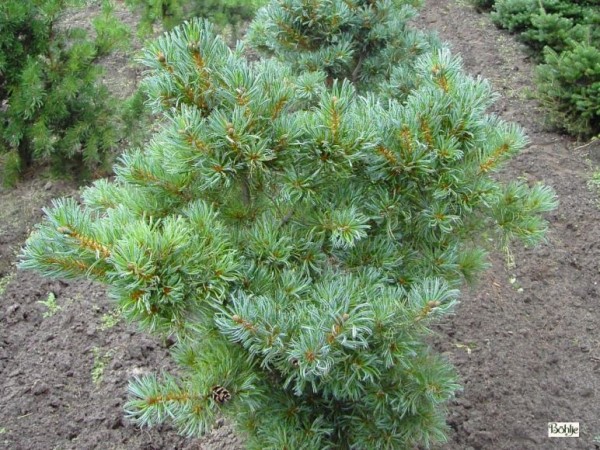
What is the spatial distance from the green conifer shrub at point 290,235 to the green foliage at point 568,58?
11.9 ft

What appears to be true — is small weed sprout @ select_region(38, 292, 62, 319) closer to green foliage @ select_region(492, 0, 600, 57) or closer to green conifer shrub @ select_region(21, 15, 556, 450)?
green conifer shrub @ select_region(21, 15, 556, 450)

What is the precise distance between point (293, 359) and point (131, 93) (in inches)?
195

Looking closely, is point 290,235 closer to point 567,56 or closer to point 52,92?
point 52,92

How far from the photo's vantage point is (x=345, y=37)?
3.22m

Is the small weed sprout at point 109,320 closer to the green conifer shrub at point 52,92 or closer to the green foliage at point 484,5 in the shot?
the green conifer shrub at point 52,92

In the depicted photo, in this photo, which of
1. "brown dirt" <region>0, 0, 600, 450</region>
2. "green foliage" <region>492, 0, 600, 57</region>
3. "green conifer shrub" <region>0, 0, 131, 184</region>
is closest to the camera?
"brown dirt" <region>0, 0, 600, 450</region>

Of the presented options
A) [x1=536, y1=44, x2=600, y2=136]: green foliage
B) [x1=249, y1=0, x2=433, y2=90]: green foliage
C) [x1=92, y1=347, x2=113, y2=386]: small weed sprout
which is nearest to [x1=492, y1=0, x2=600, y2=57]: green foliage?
[x1=536, y1=44, x2=600, y2=136]: green foliage

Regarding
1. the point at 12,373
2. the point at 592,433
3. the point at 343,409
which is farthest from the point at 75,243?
the point at 592,433

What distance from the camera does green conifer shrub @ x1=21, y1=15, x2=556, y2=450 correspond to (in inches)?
74.0

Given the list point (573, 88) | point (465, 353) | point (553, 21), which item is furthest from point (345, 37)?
point (553, 21)

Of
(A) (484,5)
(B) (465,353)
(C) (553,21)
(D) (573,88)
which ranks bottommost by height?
(A) (484,5)

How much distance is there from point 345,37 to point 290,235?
1.47 m

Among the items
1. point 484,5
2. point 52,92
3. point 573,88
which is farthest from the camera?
point 484,5

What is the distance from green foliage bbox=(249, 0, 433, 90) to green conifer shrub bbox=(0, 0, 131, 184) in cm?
203
